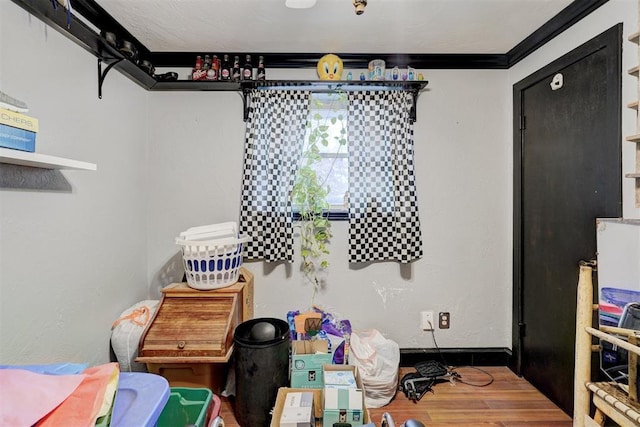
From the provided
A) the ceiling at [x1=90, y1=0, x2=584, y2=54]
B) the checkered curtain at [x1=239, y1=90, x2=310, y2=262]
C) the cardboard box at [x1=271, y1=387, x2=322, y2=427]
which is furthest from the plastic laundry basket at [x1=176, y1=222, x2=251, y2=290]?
the ceiling at [x1=90, y1=0, x2=584, y2=54]

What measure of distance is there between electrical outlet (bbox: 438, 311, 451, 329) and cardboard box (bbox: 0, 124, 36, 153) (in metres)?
2.45

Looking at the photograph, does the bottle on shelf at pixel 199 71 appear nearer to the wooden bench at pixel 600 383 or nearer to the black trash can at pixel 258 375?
the black trash can at pixel 258 375

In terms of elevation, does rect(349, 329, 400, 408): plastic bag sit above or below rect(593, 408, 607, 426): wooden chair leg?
below

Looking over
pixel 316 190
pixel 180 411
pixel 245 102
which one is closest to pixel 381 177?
pixel 316 190

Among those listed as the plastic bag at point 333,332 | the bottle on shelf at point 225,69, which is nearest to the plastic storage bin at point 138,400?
the plastic bag at point 333,332

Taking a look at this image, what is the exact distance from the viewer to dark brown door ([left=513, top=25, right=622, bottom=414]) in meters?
1.54

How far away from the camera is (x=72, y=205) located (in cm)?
155

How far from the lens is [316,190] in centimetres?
218

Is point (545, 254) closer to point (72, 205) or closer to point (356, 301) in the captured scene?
point (356, 301)

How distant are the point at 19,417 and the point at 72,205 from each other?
1103mm

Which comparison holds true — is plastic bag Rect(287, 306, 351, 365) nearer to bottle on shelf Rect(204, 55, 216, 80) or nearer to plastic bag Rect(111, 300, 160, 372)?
plastic bag Rect(111, 300, 160, 372)

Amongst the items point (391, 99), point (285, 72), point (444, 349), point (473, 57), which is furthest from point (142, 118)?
point (444, 349)

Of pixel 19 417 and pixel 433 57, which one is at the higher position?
pixel 433 57

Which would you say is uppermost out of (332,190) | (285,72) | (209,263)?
(285,72)
